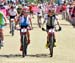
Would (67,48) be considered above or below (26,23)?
below

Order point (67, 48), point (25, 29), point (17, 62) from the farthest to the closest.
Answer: point (67, 48) < point (25, 29) < point (17, 62)

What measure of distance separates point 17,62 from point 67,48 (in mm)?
4958

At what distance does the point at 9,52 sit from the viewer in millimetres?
20578

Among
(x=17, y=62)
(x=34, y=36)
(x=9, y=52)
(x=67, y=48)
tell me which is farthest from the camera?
(x=34, y=36)

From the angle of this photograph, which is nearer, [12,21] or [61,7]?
[12,21]

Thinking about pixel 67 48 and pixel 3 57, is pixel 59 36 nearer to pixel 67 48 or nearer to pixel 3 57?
pixel 67 48

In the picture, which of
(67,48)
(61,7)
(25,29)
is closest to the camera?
(25,29)

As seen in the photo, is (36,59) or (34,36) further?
(34,36)

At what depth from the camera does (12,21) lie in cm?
2820

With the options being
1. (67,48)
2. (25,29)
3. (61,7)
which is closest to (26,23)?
(25,29)

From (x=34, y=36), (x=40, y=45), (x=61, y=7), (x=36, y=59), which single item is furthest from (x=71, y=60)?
(x=61, y=7)

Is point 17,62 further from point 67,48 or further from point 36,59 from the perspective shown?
point 67,48

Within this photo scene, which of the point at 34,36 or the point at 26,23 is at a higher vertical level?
the point at 26,23

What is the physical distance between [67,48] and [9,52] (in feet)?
9.42
